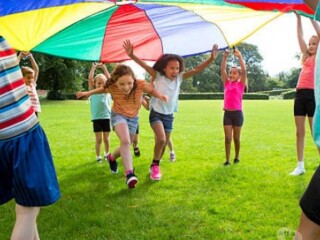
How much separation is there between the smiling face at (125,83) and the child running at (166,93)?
330mm

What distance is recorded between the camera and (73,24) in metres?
5.09

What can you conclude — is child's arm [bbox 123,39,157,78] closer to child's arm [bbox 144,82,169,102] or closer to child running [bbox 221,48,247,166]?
child's arm [bbox 144,82,169,102]

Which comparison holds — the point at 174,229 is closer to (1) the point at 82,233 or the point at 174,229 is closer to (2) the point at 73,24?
(1) the point at 82,233

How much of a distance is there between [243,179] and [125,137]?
1494 millimetres

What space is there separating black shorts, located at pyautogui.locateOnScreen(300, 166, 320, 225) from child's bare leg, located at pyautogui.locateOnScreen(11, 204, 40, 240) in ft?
4.18

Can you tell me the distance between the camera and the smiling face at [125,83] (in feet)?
15.6

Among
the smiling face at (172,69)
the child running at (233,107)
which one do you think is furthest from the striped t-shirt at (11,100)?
the child running at (233,107)

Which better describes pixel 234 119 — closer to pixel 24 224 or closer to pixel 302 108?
pixel 302 108

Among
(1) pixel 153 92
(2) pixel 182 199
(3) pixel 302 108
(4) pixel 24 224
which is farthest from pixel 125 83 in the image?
(4) pixel 24 224

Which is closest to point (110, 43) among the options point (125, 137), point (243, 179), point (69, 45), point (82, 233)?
point (69, 45)

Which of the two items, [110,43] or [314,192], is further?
[110,43]

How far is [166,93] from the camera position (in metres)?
5.19

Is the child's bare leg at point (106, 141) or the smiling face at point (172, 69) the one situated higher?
the smiling face at point (172, 69)

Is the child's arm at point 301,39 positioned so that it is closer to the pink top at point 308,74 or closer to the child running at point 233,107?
the pink top at point 308,74
